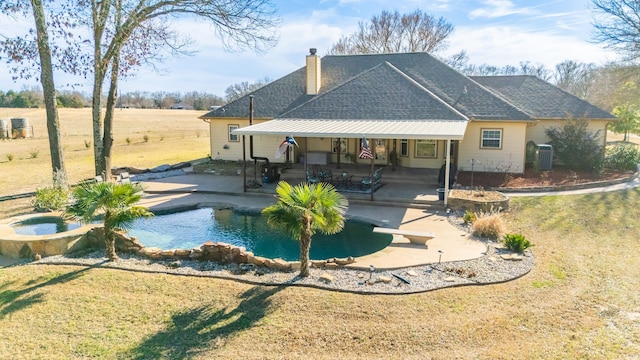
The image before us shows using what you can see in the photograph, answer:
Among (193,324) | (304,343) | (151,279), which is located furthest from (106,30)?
(304,343)

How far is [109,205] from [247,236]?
4.59 metres

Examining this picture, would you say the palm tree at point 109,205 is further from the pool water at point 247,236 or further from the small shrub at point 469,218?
the small shrub at point 469,218

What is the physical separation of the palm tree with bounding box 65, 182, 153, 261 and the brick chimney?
1606cm

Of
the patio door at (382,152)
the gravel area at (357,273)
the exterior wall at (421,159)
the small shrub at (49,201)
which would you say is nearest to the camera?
the gravel area at (357,273)

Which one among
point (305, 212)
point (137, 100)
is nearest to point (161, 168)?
point (305, 212)

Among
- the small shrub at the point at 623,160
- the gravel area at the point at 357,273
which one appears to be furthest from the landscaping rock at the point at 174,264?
the small shrub at the point at 623,160

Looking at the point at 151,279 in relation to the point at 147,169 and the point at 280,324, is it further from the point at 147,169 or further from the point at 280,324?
the point at 147,169

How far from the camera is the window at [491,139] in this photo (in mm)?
19703

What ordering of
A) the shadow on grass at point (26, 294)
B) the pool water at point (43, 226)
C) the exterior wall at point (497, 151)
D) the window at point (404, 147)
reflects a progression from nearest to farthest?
the shadow on grass at point (26, 294), the pool water at point (43, 226), the exterior wall at point (497, 151), the window at point (404, 147)

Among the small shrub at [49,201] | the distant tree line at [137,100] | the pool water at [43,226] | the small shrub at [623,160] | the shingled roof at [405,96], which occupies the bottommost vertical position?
the pool water at [43,226]

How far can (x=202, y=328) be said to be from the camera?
688 cm

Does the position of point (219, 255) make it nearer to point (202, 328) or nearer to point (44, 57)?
point (202, 328)

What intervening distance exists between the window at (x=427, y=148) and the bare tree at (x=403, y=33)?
2511 cm

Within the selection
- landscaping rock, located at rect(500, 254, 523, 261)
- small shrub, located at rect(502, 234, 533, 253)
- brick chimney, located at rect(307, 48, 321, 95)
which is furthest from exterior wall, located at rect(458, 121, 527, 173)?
landscaping rock, located at rect(500, 254, 523, 261)
